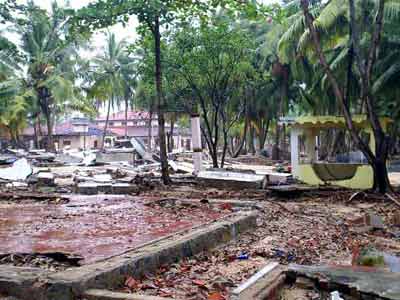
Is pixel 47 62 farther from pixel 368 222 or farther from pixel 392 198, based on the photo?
pixel 368 222

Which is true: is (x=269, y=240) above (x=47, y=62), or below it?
below

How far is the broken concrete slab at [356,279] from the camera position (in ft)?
13.6

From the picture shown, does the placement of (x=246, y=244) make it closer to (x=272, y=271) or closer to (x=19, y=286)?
(x=272, y=271)

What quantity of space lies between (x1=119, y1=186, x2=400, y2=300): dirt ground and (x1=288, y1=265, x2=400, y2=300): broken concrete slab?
0.23 m

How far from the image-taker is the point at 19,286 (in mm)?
4082

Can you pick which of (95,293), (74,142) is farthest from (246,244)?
(74,142)

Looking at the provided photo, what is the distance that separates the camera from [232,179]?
A: 48.2 ft

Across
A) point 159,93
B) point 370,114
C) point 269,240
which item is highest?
point 159,93

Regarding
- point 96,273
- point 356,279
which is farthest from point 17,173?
point 356,279

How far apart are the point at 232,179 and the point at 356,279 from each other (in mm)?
10221

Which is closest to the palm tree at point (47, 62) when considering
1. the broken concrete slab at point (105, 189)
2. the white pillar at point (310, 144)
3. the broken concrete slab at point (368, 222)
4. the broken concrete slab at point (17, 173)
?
the broken concrete slab at point (17, 173)

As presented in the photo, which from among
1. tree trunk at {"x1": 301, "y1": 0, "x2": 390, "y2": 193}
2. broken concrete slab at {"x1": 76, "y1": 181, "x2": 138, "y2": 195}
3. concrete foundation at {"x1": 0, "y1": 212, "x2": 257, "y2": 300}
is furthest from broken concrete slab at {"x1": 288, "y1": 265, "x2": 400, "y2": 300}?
broken concrete slab at {"x1": 76, "y1": 181, "x2": 138, "y2": 195}

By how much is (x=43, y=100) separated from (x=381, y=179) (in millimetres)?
29617

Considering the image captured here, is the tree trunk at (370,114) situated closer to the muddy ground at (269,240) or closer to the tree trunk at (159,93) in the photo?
the muddy ground at (269,240)
